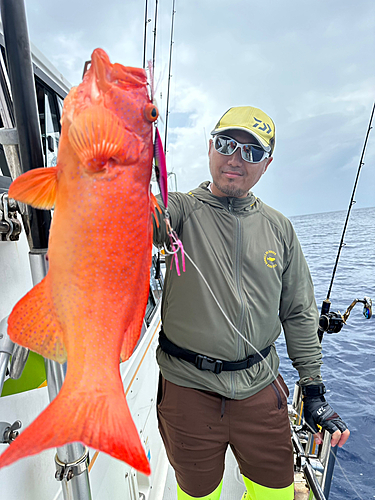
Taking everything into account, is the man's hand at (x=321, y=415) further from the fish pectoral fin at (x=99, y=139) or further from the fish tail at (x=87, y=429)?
the fish pectoral fin at (x=99, y=139)

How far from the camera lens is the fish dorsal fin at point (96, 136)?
2.04 ft

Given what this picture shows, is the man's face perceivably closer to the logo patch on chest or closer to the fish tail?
the logo patch on chest

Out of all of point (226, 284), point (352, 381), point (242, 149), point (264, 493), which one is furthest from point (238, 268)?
point (352, 381)

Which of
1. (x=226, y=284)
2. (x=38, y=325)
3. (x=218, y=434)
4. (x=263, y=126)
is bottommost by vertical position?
(x=218, y=434)

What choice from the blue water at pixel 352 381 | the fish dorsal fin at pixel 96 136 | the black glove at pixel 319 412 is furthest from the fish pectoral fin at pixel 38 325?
the blue water at pixel 352 381

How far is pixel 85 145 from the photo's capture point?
0.62m

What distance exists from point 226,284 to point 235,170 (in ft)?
2.18

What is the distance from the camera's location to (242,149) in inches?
69.1

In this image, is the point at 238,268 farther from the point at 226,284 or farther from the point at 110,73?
the point at 110,73

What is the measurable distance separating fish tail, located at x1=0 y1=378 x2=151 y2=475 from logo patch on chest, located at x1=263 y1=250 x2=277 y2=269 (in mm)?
1370

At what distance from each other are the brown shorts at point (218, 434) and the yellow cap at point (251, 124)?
1.47 meters

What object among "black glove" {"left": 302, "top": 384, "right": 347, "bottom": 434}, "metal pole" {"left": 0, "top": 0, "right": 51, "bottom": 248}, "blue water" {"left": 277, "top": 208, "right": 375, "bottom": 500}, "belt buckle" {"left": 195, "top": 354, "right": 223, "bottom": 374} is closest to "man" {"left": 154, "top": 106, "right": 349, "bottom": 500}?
"belt buckle" {"left": 195, "top": 354, "right": 223, "bottom": 374}

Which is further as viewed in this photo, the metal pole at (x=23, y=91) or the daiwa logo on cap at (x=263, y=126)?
the daiwa logo on cap at (x=263, y=126)

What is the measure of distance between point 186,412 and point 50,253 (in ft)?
4.50
